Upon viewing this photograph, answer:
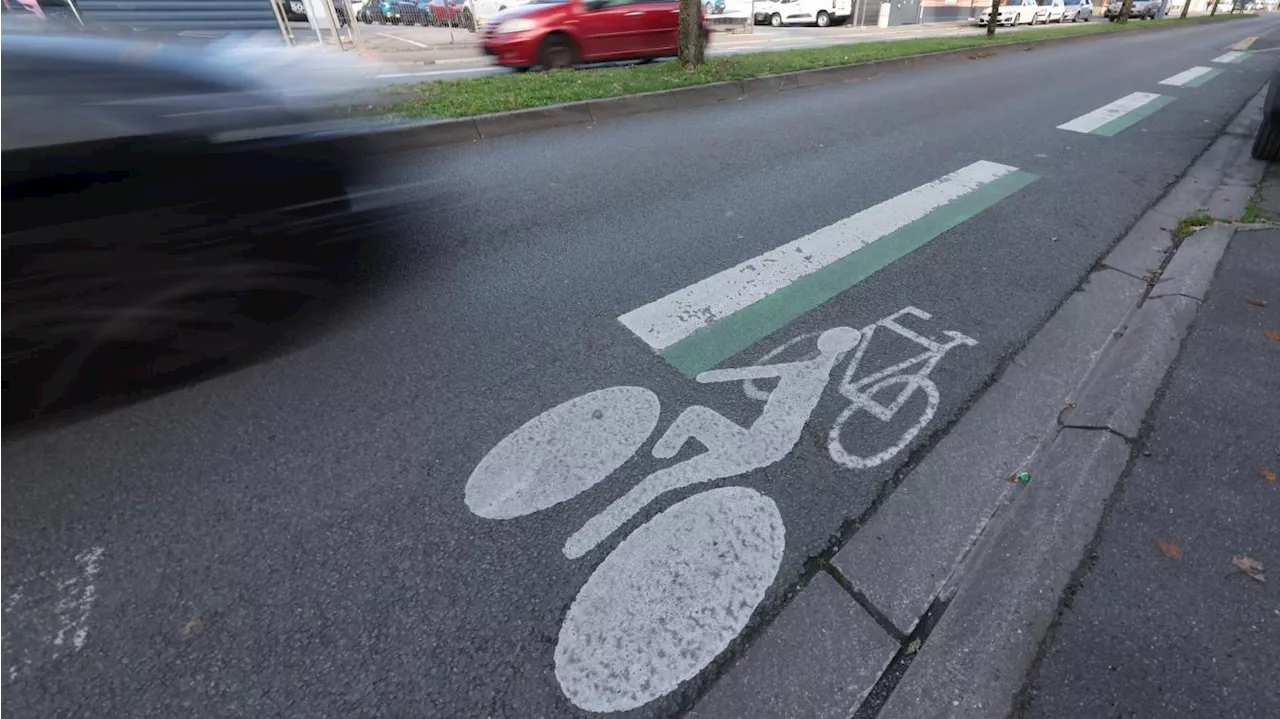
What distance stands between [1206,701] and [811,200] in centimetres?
408

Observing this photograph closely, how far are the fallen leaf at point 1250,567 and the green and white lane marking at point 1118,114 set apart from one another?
7.28 meters

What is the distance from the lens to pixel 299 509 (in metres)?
2.05

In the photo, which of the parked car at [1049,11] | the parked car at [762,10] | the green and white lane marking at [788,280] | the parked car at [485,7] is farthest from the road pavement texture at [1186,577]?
the parked car at [1049,11]

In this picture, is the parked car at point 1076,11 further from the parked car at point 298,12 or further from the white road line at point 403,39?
the parked car at point 298,12

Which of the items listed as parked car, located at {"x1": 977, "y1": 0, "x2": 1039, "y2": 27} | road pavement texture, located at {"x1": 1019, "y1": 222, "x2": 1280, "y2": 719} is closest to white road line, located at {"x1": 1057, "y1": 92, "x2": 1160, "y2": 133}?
road pavement texture, located at {"x1": 1019, "y1": 222, "x2": 1280, "y2": 719}

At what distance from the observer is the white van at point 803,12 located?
2966 cm

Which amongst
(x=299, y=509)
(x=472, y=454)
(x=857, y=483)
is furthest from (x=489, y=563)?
(x=857, y=483)

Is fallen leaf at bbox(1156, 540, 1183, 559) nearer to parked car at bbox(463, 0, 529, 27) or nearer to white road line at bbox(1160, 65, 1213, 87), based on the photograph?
white road line at bbox(1160, 65, 1213, 87)

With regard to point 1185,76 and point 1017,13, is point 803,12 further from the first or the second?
point 1185,76

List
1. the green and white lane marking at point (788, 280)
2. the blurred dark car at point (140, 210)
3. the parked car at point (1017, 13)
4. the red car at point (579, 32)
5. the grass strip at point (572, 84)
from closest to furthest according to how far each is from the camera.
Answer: the blurred dark car at point (140, 210) < the green and white lane marking at point (788, 280) < the grass strip at point (572, 84) < the red car at point (579, 32) < the parked car at point (1017, 13)

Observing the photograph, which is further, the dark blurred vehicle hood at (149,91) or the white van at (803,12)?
the white van at (803,12)

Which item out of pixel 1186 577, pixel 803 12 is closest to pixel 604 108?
pixel 1186 577

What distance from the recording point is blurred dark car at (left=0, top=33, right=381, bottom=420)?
257 cm

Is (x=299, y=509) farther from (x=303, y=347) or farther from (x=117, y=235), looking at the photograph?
(x=117, y=235)
